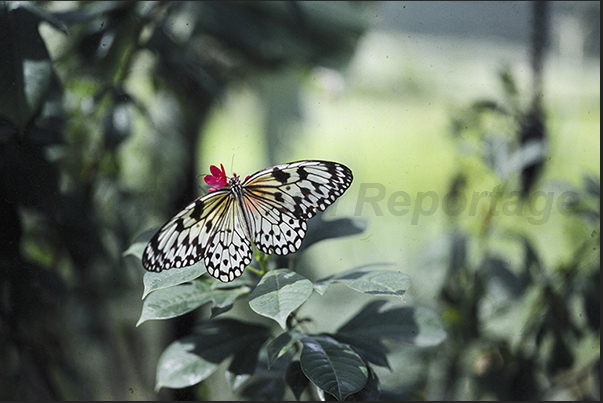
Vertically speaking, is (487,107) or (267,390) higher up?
(487,107)

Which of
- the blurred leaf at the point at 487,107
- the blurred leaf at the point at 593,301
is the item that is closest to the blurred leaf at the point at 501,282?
the blurred leaf at the point at 593,301

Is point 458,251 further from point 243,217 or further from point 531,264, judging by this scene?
point 243,217

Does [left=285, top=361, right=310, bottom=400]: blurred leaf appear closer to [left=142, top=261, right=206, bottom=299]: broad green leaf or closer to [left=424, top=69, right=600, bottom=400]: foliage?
[left=142, top=261, right=206, bottom=299]: broad green leaf

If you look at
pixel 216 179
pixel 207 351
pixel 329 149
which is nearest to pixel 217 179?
pixel 216 179

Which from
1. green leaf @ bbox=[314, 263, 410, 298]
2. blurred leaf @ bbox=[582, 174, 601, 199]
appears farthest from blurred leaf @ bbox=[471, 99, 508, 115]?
green leaf @ bbox=[314, 263, 410, 298]

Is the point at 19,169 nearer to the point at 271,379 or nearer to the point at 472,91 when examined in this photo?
the point at 271,379

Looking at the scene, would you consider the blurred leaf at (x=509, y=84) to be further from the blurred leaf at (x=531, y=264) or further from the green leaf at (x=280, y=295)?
the green leaf at (x=280, y=295)
